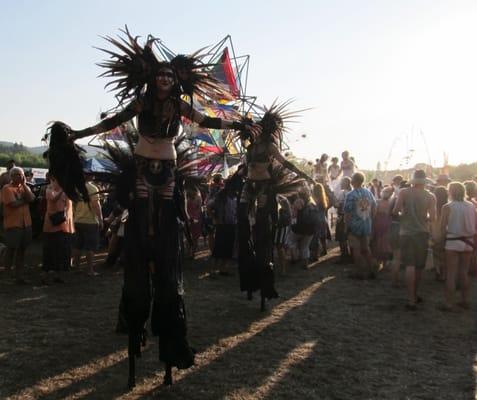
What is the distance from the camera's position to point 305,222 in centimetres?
1084

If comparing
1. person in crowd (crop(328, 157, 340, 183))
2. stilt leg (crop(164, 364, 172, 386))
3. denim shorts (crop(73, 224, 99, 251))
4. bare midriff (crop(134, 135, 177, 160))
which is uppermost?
person in crowd (crop(328, 157, 340, 183))

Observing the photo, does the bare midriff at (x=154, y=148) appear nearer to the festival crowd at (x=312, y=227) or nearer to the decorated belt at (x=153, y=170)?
the decorated belt at (x=153, y=170)

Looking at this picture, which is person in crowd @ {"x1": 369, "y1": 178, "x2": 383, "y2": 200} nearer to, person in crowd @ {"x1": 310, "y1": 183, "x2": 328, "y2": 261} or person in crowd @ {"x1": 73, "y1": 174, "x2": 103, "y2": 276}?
person in crowd @ {"x1": 310, "y1": 183, "x2": 328, "y2": 261}

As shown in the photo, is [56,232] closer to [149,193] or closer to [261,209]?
[261,209]

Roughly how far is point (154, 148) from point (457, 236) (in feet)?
16.0

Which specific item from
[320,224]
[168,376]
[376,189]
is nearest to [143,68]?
[168,376]

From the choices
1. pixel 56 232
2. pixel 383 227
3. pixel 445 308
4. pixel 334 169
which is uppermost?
pixel 334 169

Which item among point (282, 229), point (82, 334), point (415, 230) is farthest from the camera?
point (282, 229)

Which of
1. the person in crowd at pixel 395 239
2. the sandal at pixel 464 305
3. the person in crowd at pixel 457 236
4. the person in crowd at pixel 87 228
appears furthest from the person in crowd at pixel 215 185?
the sandal at pixel 464 305

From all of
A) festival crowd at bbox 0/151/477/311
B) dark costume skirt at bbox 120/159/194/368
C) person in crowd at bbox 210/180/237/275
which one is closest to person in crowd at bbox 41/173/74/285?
festival crowd at bbox 0/151/477/311

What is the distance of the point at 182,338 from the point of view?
4285 mm

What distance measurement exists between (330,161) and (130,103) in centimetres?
1141

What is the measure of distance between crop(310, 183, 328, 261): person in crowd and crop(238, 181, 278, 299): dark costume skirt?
13.5ft

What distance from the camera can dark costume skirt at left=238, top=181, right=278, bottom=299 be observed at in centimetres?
682
